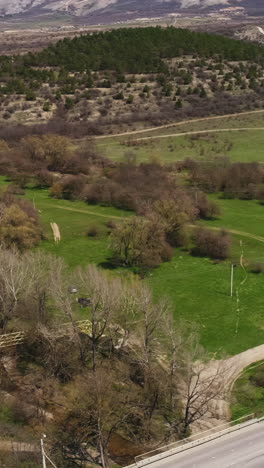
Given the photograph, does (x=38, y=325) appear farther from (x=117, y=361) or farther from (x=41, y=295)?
(x=117, y=361)

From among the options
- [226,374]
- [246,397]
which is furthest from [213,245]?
[246,397]

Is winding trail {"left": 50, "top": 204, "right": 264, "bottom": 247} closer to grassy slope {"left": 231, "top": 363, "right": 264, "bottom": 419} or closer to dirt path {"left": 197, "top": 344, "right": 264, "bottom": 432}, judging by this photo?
dirt path {"left": 197, "top": 344, "right": 264, "bottom": 432}

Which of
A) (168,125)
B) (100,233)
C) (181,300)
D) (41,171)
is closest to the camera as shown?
(181,300)

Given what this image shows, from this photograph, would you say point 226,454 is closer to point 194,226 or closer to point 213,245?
point 213,245

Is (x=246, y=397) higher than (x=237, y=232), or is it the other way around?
(x=246, y=397)

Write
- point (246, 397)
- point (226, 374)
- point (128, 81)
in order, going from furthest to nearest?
point (128, 81) < point (226, 374) < point (246, 397)

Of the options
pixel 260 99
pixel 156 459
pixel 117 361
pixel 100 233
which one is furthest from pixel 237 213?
pixel 260 99
